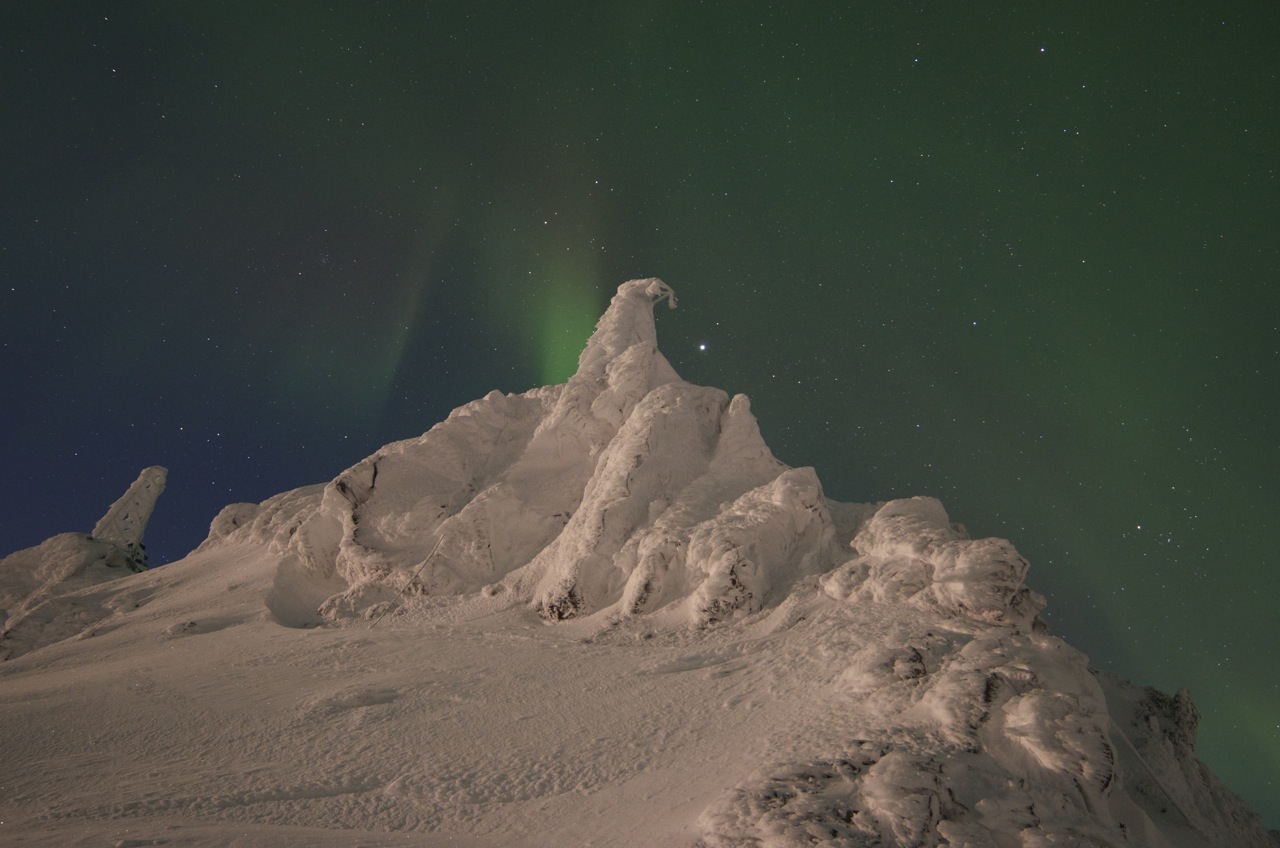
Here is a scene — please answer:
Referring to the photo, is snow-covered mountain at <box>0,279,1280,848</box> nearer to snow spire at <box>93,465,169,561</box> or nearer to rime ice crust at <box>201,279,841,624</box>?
rime ice crust at <box>201,279,841,624</box>

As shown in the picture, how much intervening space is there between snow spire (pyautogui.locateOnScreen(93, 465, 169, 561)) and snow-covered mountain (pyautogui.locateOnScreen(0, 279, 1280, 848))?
2586cm

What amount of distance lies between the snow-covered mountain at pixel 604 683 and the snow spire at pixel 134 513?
84.8 ft

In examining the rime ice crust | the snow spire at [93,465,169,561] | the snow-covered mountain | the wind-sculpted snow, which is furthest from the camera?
the snow spire at [93,465,169,561]

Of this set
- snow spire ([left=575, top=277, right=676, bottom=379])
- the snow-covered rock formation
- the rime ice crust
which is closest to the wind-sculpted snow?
the rime ice crust

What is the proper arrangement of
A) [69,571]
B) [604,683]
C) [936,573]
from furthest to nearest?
1. [69,571]
2. [936,573]
3. [604,683]

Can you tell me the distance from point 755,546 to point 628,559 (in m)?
4.38

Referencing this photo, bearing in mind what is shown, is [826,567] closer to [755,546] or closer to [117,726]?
[755,546]

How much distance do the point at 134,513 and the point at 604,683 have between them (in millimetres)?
57036

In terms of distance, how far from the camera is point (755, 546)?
783 inches

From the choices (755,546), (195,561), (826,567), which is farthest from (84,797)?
(195,561)

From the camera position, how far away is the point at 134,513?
178 feet

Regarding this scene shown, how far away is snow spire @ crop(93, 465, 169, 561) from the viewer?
5184 cm

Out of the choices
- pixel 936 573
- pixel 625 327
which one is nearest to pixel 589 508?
pixel 936 573

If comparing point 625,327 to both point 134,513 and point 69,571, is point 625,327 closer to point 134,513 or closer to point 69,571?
point 69,571
